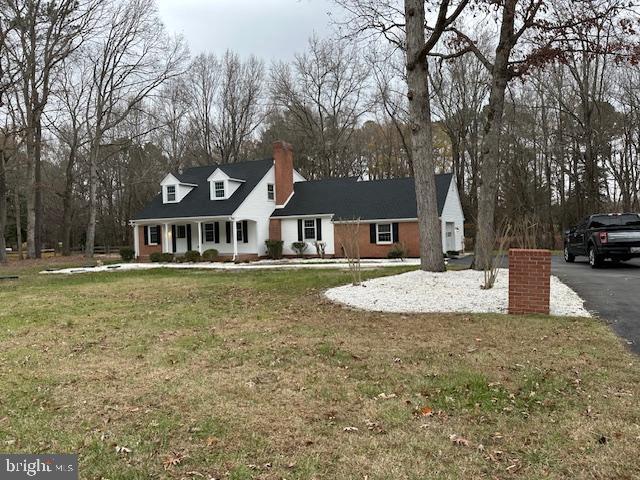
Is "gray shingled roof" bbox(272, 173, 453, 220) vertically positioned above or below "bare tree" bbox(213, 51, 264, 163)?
below

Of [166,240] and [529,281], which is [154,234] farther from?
[529,281]

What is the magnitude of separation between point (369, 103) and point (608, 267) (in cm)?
2388

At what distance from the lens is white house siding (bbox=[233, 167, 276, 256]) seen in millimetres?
25141

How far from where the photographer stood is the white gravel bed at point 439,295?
8188mm

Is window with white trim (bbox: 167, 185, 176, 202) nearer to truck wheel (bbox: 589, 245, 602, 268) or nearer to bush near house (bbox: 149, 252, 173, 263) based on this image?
bush near house (bbox: 149, 252, 173, 263)

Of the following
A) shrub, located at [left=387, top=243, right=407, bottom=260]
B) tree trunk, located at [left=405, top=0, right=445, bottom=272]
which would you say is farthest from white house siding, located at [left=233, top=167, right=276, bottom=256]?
tree trunk, located at [left=405, top=0, right=445, bottom=272]

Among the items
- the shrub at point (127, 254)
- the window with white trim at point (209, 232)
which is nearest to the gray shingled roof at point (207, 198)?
the window with white trim at point (209, 232)

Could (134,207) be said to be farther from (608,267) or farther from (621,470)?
(621,470)

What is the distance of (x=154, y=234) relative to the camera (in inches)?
1092

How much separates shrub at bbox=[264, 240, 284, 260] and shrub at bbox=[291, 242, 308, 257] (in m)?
0.80

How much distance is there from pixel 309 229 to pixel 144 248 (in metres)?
9.95

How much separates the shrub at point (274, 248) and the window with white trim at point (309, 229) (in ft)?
4.79

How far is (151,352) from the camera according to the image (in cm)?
578

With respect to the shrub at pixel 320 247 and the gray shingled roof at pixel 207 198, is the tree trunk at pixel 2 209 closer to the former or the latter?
the gray shingled roof at pixel 207 198
